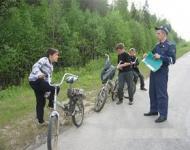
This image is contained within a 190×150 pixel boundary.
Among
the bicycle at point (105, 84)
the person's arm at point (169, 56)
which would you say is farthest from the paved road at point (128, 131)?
the person's arm at point (169, 56)

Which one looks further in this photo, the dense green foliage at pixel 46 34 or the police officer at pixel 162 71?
the dense green foliage at pixel 46 34

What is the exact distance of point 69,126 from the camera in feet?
32.5

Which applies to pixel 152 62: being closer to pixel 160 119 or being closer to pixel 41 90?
pixel 160 119

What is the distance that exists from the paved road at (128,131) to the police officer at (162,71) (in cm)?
37

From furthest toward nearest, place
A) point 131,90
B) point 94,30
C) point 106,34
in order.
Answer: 1. point 106,34
2. point 94,30
3. point 131,90

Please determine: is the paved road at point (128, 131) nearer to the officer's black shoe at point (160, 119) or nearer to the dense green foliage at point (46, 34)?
the officer's black shoe at point (160, 119)

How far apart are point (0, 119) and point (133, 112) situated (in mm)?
3422

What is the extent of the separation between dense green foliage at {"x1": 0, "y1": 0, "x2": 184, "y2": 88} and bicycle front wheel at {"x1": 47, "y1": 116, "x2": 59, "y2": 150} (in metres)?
15.5

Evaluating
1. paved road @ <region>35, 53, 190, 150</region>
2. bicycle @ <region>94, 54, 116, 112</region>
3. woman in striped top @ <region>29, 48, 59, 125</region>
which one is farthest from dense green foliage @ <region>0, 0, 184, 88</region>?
woman in striped top @ <region>29, 48, 59, 125</region>

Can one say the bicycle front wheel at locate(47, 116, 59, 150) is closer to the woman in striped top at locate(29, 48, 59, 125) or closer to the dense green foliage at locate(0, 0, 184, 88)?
the woman in striped top at locate(29, 48, 59, 125)

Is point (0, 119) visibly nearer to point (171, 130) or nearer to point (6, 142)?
point (6, 142)

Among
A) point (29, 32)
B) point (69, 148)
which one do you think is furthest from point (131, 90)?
point (29, 32)

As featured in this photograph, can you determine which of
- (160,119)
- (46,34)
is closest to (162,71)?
(160,119)

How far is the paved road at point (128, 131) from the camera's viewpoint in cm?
835
